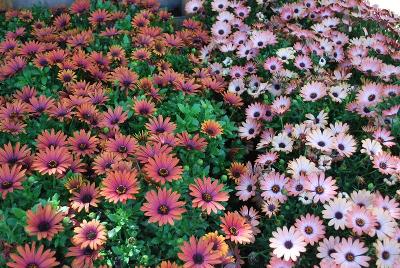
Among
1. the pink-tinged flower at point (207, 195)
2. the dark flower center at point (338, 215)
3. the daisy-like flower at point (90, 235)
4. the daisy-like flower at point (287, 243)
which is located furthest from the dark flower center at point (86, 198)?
the dark flower center at point (338, 215)

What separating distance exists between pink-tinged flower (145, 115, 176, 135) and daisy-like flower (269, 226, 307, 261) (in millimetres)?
639

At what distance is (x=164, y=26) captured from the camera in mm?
3229

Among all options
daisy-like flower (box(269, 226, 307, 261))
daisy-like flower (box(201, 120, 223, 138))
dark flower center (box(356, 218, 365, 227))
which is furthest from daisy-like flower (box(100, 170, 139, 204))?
dark flower center (box(356, 218, 365, 227))

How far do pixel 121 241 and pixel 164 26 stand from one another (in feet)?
6.30

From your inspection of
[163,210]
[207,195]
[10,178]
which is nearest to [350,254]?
[207,195]

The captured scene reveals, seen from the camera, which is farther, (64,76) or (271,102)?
(271,102)

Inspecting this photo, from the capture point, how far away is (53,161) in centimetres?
179

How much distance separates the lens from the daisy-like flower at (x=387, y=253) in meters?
1.71

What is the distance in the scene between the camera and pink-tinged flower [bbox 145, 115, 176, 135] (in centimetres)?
203

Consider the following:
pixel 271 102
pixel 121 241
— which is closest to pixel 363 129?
pixel 271 102

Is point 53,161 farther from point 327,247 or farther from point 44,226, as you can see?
point 327,247

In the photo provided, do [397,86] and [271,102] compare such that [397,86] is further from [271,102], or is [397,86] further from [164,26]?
[164,26]

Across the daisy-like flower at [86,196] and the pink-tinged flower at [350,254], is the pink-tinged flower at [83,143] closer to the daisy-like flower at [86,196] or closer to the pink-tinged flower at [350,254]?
the daisy-like flower at [86,196]

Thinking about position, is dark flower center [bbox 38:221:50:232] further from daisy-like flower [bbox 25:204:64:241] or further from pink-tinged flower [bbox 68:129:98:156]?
pink-tinged flower [bbox 68:129:98:156]
